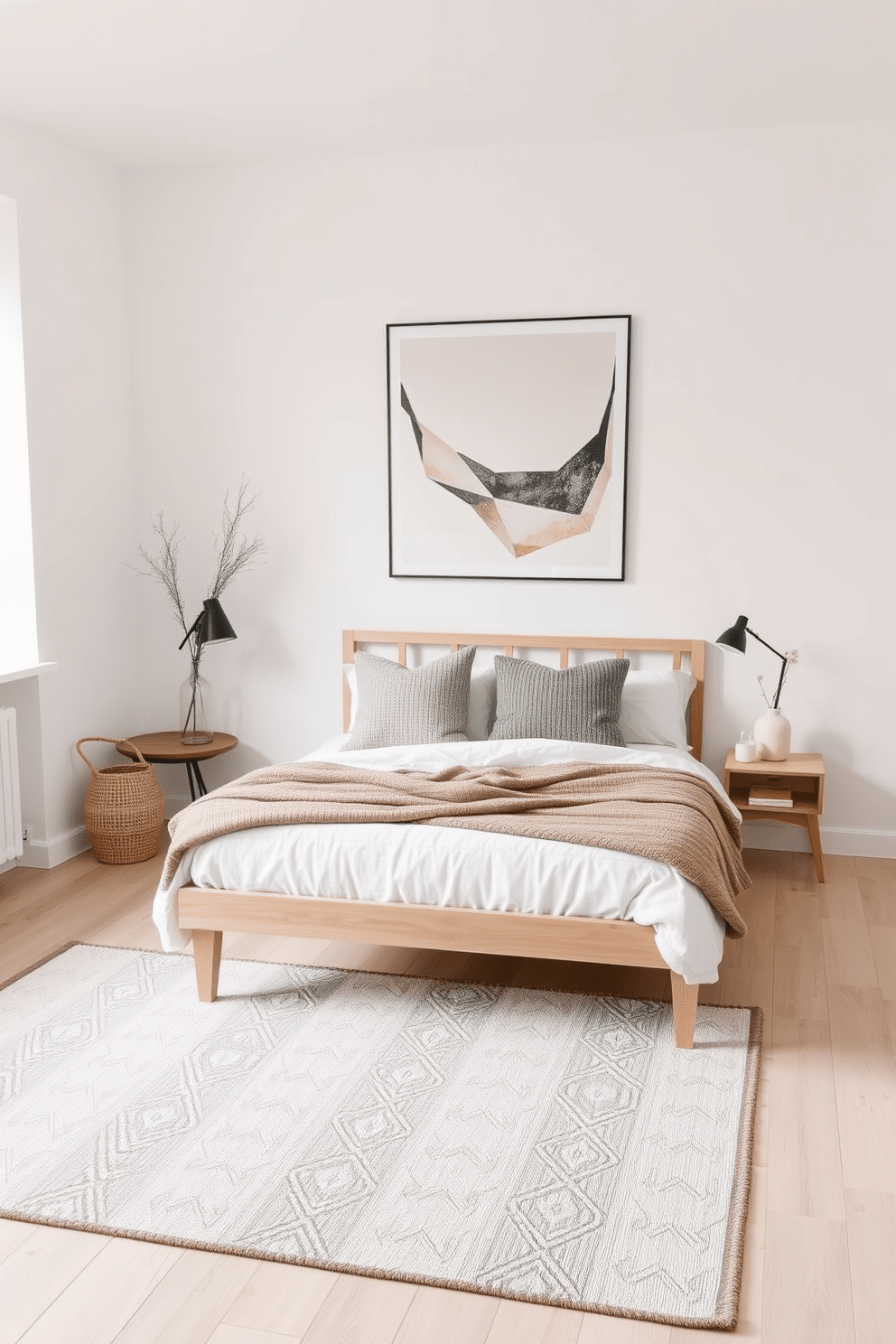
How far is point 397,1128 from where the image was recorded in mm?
2588

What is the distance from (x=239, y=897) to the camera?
3.20m

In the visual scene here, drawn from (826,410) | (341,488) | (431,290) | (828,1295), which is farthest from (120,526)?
(828,1295)

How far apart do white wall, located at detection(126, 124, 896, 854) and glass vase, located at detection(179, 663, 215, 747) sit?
0.09 metres

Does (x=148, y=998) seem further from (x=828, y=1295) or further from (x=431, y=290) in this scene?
Result: (x=431, y=290)

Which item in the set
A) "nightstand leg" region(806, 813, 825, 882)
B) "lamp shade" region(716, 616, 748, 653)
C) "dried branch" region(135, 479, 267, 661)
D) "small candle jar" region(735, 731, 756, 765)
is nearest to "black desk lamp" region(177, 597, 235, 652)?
"dried branch" region(135, 479, 267, 661)

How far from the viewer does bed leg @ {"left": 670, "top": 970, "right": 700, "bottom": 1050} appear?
9.62ft

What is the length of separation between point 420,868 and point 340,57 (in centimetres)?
254

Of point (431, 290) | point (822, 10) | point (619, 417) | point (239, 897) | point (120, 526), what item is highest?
point (822, 10)

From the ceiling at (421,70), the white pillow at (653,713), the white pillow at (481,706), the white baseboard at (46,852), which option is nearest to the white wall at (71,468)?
the white baseboard at (46,852)

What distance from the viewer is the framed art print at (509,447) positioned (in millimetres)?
4559

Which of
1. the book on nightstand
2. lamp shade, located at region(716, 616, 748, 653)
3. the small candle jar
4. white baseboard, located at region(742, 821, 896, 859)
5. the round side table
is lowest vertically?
white baseboard, located at region(742, 821, 896, 859)

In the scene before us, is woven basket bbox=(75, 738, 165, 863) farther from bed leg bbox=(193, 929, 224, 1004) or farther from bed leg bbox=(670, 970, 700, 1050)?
bed leg bbox=(670, 970, 700, 1050)

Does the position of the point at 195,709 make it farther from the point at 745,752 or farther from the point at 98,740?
the point at 745,752

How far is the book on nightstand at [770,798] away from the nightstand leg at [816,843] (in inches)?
3.8
